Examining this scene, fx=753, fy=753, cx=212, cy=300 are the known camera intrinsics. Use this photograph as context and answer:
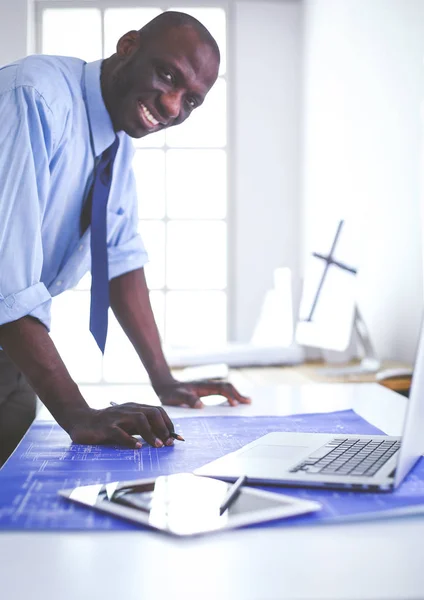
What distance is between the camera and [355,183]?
3062mm

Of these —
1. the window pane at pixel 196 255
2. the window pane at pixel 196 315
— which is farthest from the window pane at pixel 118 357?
the window pane at pixel 196 255

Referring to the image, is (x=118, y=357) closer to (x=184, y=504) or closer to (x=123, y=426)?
(x=123, y=426)

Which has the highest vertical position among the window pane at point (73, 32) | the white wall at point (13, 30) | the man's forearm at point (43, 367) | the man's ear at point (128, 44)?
the window pane at point (73, 32)

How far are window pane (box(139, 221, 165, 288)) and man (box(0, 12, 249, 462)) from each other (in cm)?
252

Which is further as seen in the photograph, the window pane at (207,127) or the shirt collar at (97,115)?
the window pane at (207,127)

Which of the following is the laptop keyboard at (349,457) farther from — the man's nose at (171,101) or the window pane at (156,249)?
the window pane at (156,249)

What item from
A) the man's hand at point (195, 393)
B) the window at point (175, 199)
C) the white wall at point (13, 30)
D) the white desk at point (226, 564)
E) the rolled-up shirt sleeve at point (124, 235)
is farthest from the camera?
the window at point (175, 199)

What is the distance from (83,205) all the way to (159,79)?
273 mm

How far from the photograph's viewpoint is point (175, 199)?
13.6ft

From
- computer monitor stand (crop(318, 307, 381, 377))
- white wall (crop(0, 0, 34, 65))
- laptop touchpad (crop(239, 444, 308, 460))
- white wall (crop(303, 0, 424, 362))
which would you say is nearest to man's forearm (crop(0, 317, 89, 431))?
laptop touchpad (crop(239, 444, 308, 460))

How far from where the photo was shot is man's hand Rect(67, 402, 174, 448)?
999 mm

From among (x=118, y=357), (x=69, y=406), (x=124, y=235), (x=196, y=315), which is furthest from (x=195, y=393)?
(x=196, y=315)

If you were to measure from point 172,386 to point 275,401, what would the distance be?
208 millimetres

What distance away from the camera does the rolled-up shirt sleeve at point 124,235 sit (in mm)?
1575
